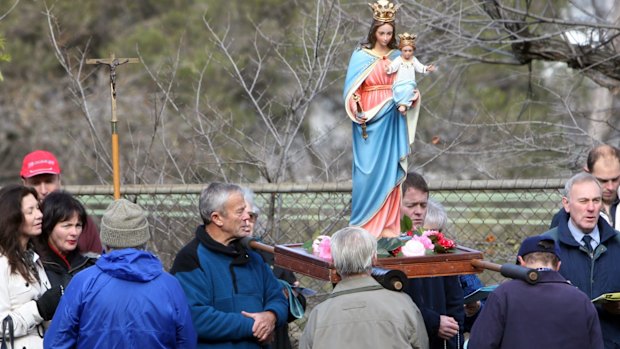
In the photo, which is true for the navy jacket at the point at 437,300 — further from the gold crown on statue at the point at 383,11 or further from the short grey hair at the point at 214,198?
the gold crown on statue at the point at 383,11

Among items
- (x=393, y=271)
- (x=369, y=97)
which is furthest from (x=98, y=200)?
(x=393, y=271)

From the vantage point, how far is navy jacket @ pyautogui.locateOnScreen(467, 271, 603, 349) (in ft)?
17.5

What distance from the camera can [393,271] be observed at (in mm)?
5289

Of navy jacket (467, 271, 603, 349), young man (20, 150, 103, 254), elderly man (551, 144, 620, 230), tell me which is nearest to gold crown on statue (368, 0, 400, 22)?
navy jacket (467, 271, 603, 349)

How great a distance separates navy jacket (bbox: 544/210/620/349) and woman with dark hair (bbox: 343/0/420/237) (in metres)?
0.95

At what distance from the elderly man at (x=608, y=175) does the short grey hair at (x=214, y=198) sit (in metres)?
2.35

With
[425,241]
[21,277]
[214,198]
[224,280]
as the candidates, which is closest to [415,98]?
[425,241]

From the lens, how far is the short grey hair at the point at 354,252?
523 centimetres

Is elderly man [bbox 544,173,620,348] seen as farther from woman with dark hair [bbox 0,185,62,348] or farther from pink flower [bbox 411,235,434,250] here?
woman with dark hair [bbox 0,185,62,348]

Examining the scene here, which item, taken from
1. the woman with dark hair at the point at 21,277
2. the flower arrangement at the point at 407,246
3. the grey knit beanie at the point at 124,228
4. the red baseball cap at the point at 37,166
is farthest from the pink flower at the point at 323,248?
the red baseball cap at the point at 37,166

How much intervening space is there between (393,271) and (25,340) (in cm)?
204

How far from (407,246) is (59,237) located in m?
1.97

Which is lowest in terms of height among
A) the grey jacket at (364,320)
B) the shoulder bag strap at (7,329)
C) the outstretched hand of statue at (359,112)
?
the shoulder bag strap at (7,329)

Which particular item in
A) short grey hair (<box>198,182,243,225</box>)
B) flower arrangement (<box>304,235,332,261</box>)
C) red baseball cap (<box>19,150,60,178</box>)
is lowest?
flower arrangement (<box>304,235,332,261</box>)
